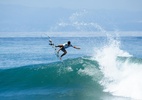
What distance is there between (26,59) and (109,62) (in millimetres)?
13173

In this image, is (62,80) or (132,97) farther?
(62,80)

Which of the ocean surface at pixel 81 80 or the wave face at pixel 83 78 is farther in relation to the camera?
the wave face at pixel 83 78

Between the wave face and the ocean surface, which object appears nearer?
the ocean surface

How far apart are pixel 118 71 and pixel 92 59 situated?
2809 mm

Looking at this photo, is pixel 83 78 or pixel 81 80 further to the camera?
pixel 83 78

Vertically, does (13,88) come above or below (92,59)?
below

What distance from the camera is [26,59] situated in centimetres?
3672

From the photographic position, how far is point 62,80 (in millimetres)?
23859

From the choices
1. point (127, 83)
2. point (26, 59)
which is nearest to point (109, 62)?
point (127, 83)

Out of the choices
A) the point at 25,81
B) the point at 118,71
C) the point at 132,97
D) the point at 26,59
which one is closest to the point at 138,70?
the point at 118,71

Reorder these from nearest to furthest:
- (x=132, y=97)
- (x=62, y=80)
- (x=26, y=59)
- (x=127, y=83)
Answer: (x=132, y=97), (x=127, y=83), (x=62, y=80), (x=26, y=59)

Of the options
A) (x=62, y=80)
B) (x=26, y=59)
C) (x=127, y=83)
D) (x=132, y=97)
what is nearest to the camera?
(x=132, y=97)

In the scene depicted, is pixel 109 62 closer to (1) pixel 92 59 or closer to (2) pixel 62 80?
(1) pixel 92 59

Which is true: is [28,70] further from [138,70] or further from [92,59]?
[138,70]
